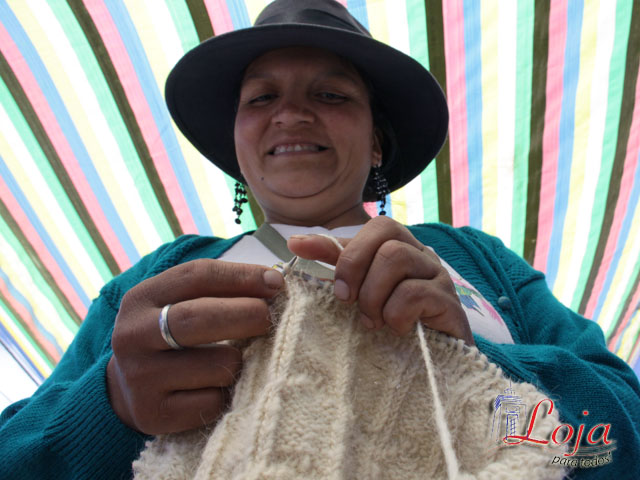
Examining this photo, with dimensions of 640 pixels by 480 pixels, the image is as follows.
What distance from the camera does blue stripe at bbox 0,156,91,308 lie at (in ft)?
4.96

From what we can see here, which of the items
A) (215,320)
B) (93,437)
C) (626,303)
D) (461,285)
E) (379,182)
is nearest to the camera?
(215,320)

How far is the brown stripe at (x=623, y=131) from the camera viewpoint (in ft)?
4.41

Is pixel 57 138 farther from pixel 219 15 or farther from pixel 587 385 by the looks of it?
pixel 587 385

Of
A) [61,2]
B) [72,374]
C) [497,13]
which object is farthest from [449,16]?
[72,374]

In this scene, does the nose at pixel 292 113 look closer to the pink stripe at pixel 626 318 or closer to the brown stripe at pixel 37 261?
the brown stripe at pixel 37 261

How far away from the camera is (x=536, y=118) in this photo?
1536mm

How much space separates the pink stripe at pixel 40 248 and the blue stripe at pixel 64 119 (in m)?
0.26

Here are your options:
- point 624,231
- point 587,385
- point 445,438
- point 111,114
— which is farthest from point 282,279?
point 624,231

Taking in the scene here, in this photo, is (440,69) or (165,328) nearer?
(165,328)

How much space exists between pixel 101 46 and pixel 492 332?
137 centimetres

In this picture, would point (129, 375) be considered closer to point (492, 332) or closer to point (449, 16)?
point (492, 332)

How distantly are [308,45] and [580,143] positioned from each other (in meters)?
1.09

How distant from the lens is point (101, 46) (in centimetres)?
135

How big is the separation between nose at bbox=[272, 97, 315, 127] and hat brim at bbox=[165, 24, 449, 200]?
0.46 ft
